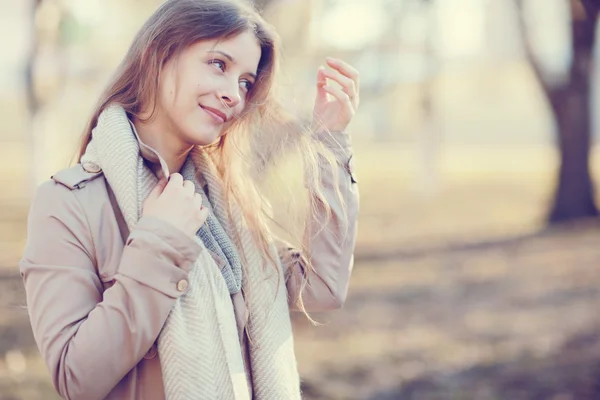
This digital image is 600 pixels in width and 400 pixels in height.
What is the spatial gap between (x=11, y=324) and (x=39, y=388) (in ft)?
4.70

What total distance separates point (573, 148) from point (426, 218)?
2784 millimetres

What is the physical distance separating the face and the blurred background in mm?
300

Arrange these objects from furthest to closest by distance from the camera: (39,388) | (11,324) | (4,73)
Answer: (4,73) < (11,324) < (39,388)

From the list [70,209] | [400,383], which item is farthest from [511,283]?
[70,209]

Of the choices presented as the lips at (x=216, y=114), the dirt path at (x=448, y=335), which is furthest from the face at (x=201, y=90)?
the dirt path at (x=448, y=335)

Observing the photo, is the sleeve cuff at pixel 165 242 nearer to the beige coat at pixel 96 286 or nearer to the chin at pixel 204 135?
the beige coat at pixel 96 286

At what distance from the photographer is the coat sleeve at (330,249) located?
6.43ft

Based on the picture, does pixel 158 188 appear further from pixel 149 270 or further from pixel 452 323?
pixel 452 323

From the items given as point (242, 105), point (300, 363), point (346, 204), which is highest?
point (242, 105)

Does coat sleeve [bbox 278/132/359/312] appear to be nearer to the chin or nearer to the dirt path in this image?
the chin

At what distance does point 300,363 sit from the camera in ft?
16.0

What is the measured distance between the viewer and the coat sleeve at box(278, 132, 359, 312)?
6.43 feet

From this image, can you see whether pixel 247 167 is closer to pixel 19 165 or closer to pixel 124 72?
pixel 124 72

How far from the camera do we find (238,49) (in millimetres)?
1778
